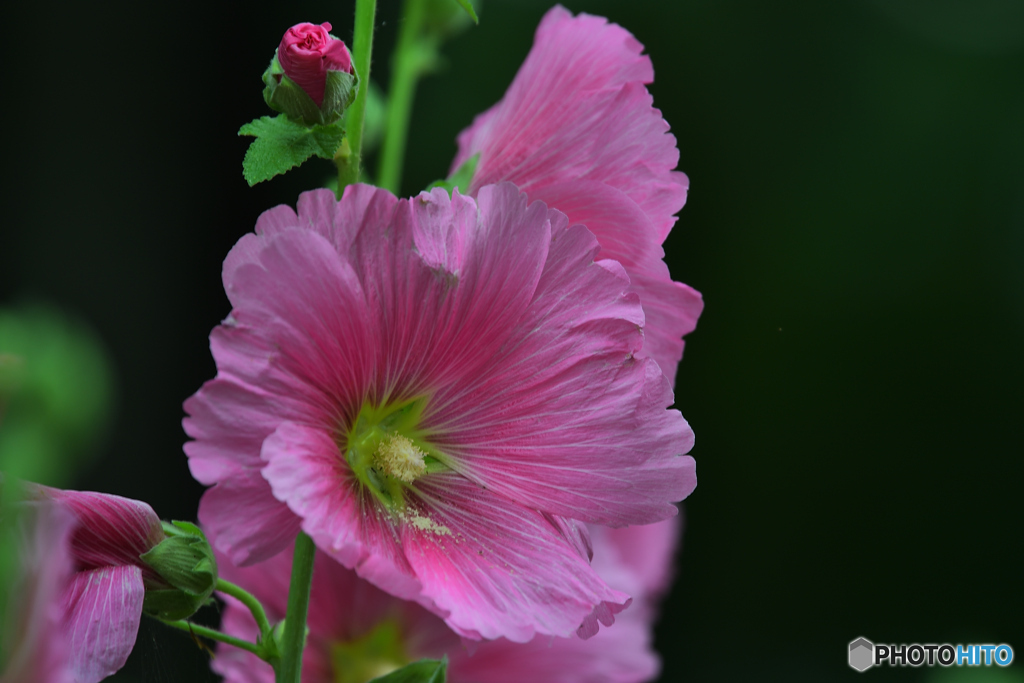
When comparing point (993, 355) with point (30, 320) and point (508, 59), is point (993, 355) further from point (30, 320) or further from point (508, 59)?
point (30, 320)

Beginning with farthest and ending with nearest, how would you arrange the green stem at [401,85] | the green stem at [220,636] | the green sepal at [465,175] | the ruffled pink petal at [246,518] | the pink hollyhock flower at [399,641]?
the green stem at [401,85] < the pink hollyhock flower at [399,641] < the green sepal at [465,175] < the green stem at [220,636] < the ruffled pink petal at [246,518]

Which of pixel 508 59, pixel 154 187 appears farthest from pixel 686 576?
pixel 154 187

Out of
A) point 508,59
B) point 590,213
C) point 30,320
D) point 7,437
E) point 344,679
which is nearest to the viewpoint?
point 7,437

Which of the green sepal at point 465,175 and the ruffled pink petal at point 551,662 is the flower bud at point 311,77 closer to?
the green sepal at point 465,175

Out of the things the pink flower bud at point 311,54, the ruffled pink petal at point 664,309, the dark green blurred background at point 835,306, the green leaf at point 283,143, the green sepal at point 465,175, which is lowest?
the dark green blurred background at point 835,306

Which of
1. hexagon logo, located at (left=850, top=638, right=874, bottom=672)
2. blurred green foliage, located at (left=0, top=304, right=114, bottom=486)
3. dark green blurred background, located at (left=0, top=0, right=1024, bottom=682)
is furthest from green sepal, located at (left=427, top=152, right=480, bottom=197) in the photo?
dark green blurred background, located at (left=0, top=0, right=1024, bottom=682)

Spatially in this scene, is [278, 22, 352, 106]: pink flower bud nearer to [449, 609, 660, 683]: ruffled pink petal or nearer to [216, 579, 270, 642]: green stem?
[216, 579, 270, 642]: green stem

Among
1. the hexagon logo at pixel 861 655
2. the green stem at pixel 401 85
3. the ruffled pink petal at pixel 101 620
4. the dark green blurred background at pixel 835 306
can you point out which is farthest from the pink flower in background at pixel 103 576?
the dark green blurred background at pixel 835 306
